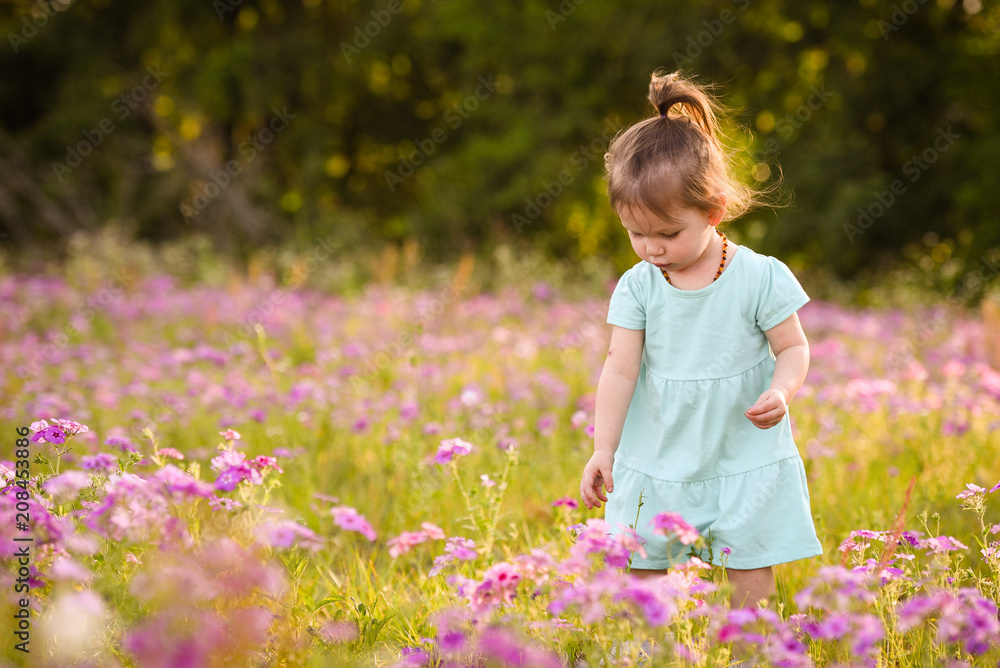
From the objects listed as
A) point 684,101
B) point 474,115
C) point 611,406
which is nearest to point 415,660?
point 611,406

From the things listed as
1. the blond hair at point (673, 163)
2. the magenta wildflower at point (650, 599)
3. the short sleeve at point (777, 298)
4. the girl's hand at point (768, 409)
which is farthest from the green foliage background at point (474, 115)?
the magenta wildflower at point (650, 599)

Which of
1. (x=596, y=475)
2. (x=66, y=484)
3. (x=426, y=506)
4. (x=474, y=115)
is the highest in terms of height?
(x=474, y=115)

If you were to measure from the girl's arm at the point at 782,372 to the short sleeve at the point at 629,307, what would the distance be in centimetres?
34

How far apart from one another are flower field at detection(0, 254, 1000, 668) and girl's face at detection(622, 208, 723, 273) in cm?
69

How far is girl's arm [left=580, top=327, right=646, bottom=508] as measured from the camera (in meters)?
2.14

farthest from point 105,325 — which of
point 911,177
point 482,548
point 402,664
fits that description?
point 911,177

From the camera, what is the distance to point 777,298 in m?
2.10

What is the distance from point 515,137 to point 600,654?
13.7 m

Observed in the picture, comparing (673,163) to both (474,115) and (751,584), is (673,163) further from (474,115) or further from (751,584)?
(474,115)

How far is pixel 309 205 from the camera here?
16.3 meters

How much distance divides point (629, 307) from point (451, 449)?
2.07ft

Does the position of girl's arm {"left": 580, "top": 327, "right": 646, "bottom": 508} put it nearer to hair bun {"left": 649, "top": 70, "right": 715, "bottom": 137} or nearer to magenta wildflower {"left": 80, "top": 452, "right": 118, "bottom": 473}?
hair bun {"left": 649, "top": 70, "right": 715, "bottom": 137}

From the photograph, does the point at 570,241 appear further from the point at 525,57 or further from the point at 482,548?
the point at 482,548

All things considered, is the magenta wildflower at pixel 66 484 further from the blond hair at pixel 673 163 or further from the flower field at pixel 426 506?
the blond hair at pixel 673 163
